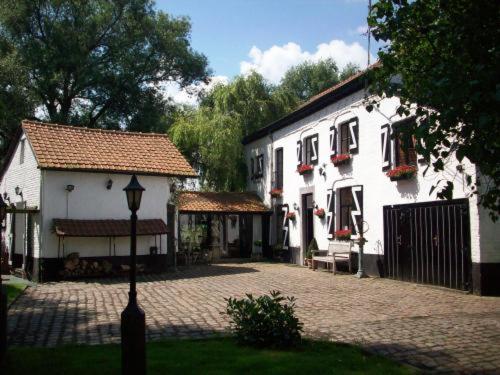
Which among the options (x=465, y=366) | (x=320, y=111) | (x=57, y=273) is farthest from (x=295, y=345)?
(x=320, y=111)

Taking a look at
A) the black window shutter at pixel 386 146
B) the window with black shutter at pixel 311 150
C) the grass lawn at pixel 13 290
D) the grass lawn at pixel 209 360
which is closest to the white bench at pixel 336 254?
the black window shutter at pixel 386 146

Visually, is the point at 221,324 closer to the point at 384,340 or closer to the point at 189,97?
the point at 384,340

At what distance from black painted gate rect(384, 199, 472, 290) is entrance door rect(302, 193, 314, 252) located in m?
5.61

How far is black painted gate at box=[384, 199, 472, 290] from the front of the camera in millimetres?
12398

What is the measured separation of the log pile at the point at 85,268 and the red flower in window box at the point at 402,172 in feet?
29.5

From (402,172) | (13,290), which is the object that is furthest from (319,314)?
(13,290)

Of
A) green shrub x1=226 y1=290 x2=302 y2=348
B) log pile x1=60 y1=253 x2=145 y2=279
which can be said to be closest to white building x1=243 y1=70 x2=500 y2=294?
green shrub x1=226 y1=290 x2=302 y2=348

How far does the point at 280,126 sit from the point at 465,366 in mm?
18179

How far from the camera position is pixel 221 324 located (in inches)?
336

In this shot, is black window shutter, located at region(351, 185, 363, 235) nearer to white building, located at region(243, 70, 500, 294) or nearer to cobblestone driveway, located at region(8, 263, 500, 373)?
white building, located at region(243, 70, 500, 294)

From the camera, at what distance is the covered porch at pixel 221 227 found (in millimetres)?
22969

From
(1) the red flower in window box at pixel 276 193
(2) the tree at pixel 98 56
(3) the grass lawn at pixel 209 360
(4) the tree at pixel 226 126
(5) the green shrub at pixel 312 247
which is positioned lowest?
(3) the grass lawn at pixel 209 360

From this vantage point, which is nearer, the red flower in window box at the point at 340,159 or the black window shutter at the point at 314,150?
the red flower in window box at the point at 340,159

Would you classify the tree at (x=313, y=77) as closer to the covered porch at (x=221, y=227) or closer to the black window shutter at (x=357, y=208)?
the covered porch at (x=221, y=227)
